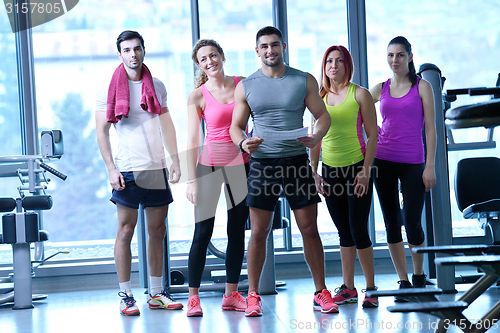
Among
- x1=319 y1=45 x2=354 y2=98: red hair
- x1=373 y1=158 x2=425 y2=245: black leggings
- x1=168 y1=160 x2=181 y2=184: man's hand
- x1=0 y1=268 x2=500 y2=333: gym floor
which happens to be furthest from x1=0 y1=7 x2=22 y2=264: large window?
x1=373 y1=158 x2=425 y2=245: black leggings

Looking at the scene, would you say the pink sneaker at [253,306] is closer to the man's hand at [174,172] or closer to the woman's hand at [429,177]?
the man's hand at [174,172]

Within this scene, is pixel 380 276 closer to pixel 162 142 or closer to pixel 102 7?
pixel 162 142

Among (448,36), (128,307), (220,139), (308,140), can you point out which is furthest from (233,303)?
(448,36)

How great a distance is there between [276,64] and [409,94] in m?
0.77

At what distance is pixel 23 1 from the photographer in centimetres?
362

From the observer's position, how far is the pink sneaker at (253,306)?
8.10 ft

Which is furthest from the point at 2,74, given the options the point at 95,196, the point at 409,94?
the point at 409,94

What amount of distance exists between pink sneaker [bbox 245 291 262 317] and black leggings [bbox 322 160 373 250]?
56cm

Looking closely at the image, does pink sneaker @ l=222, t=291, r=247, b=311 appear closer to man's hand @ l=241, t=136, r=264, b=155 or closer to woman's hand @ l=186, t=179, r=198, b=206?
woman's hand @ l=186, t=179, r=198, b=206

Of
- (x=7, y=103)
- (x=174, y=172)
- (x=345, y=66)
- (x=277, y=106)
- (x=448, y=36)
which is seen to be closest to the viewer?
(x=277, y=106)

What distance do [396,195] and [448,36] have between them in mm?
1836

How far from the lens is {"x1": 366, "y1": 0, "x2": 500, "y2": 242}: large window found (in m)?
3.83

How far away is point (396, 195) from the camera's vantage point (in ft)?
8.68

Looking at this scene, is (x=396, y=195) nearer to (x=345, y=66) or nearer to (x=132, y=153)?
(x=345, y=66)
